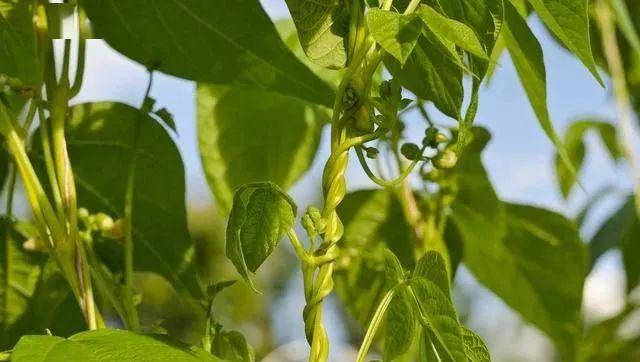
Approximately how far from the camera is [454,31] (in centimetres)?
35

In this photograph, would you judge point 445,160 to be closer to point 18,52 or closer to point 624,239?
point 18,52

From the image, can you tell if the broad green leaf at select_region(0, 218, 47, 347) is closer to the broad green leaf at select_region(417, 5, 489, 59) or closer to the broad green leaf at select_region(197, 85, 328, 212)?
the broad green leaf at select_region(197, 85, 328, 212)

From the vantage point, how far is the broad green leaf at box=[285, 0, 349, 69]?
429 mm

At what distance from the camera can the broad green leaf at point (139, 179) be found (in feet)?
1.86

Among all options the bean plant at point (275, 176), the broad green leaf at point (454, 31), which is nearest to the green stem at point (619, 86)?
the bean plant at point (275, 176)

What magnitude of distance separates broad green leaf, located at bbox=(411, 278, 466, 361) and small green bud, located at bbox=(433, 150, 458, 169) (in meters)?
0.12

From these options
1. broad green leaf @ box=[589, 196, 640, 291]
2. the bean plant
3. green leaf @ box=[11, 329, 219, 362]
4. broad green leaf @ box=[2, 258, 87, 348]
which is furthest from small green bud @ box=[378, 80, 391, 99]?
broad green leaf @ box=[589, 196, 640, 291]

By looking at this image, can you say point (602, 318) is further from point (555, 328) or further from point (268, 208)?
point (268, 208)

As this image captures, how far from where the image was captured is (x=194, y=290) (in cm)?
55

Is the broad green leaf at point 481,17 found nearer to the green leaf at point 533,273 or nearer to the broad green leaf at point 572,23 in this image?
the broad green leaf at point 572,23

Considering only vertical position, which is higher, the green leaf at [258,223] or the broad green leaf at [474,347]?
the green leaf at [258,223]

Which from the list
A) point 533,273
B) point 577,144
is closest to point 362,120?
point 533,273

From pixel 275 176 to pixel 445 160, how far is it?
0.76 feet

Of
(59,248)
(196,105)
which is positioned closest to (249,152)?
(196,105)
